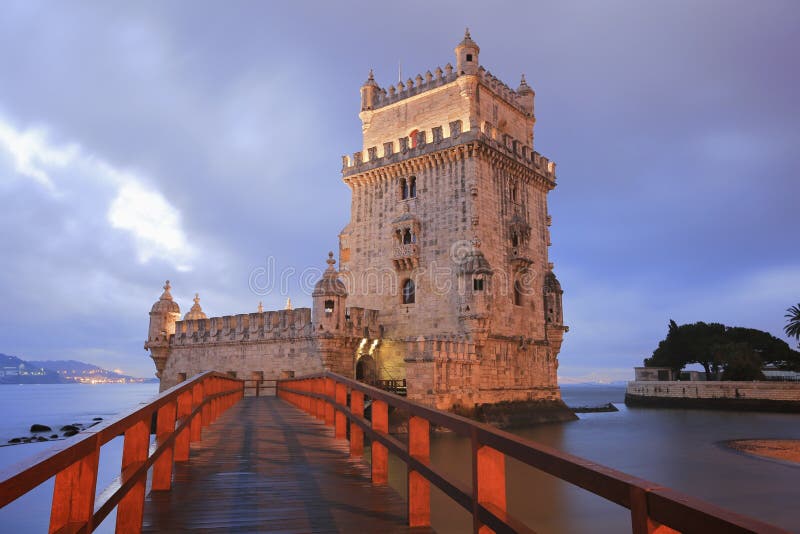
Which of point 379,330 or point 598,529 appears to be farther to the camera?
point 379,330

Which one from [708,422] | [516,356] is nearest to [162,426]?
[516,356]

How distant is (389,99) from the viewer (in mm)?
32000

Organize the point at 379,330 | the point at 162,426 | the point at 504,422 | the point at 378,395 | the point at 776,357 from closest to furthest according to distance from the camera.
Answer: the point at 162,426 → the point at 378,395 → the point at 504,422 → the point at 379,330 → the point at 776,357

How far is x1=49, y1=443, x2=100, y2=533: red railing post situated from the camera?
2.89 meters

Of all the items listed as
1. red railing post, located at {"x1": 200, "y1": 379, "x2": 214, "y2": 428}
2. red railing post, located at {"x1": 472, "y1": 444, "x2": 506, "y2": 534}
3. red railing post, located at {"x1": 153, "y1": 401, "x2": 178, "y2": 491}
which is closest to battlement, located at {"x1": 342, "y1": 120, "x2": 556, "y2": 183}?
red railing post, located at {"x1": 200, "y1": 379, "x2": 214, "y2": 428}

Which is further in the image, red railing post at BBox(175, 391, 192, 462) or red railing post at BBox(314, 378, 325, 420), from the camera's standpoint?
red railing post at BBox(314, 378, 325, 420)

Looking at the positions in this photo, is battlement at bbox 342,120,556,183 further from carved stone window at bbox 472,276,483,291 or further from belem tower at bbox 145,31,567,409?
carved stone window at bbox 472,276,483,291

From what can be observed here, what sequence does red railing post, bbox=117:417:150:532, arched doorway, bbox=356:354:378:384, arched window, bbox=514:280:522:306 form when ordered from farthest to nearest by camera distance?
arched window, bbox=514:280:522:306 → arched doorway, bbox=356:354:378:384 → red railing post, bbox=117:417:150:532

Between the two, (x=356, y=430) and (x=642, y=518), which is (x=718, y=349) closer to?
(x=356, y=430)

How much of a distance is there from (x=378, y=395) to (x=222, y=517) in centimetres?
221

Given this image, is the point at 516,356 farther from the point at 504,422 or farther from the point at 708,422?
the point at 708,422

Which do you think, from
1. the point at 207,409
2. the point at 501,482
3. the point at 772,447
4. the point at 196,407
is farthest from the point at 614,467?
the point at 501,482

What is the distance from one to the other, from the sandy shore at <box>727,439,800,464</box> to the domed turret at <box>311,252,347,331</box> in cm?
→ 1823

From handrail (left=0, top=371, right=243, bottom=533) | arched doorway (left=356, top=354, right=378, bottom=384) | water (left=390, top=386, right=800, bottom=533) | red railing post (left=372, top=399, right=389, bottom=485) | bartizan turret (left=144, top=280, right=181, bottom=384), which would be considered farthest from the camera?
bartizan turret (left=144, top=280, right=181, bottom=384)
